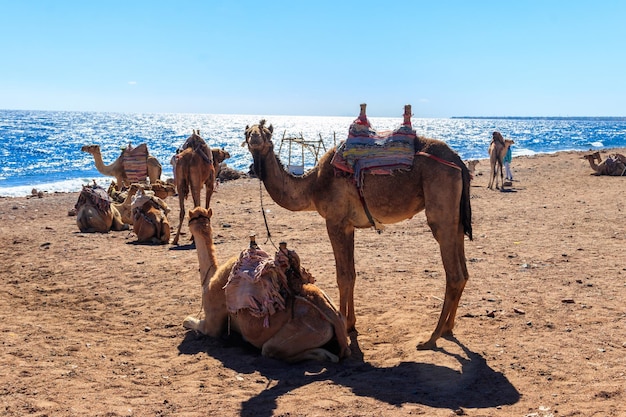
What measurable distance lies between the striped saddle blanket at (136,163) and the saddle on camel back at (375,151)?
477 inches

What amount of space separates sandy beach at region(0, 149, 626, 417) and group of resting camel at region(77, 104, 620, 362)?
0.79ft

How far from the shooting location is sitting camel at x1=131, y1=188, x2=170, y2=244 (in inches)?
467

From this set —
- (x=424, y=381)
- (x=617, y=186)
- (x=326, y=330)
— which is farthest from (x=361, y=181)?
(x=617, y=186)

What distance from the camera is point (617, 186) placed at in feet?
66.8

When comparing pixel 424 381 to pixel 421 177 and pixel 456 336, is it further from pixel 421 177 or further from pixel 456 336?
pixel 421 177

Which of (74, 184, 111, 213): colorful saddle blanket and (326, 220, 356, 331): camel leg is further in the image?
(74, 184, 111, 213): colorful saddle blanket

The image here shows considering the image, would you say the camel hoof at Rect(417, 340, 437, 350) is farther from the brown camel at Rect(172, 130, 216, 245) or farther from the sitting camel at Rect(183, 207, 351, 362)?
the brown camel at Rect(172, 130, 216, 245)

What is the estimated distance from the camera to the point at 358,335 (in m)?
6.55

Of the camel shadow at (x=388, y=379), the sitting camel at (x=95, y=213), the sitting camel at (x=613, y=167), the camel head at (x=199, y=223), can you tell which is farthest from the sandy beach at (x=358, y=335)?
the sitting camel at (x=613, y=167)

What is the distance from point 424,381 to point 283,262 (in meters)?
1.71

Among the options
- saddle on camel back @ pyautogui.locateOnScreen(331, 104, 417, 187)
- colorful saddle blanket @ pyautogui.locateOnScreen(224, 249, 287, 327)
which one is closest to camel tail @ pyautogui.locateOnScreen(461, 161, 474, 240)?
saddle on camel back @ pyautogui.locateOnScreen(331, 104, 417, 187)

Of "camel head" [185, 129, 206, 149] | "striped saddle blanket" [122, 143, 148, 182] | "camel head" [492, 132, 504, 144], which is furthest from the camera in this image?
"camel head" [492, 132, 504, 144]

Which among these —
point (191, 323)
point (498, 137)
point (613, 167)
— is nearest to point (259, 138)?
point (191, 323)

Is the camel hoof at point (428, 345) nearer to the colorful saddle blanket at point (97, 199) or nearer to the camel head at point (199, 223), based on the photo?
the camel head at point (199, 223)
